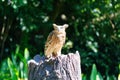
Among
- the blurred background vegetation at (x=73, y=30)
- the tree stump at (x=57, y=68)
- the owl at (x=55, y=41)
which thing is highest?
the blurred background vegetation at (x=73, y=30)

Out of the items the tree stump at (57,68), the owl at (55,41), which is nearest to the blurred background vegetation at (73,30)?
the owl at (55,41)

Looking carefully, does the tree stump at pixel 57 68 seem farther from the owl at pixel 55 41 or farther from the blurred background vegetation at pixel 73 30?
the blurred background vegetation at pixel 73 30

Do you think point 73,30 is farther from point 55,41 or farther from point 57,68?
point 57,68

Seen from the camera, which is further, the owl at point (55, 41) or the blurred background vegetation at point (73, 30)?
the blurred background vegetation at point (73, 30)

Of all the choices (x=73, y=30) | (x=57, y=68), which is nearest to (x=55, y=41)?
(x=57, y=68)

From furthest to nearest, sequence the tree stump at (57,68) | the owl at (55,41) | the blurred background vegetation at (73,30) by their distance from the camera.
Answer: the blurred background vegetation at (73,30) → the owl at (55,41) → the tree stump at (57,68)

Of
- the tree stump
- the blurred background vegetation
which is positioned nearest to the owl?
the tree stump

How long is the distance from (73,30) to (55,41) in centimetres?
411

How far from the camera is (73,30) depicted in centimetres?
747

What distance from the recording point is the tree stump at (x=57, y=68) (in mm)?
3199

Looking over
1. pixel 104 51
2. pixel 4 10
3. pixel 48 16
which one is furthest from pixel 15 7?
pixel 104 51

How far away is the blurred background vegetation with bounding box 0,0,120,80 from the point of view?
695 cm

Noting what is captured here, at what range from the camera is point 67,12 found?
24.7ft

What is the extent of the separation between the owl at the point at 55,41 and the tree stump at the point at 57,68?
6.1 inches
